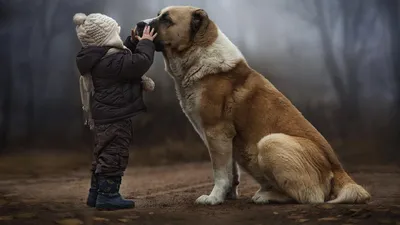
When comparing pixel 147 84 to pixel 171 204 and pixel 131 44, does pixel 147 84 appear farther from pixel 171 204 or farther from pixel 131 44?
pixel 171 204

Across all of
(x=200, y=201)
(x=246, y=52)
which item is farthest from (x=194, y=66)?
(x=246, y=52)

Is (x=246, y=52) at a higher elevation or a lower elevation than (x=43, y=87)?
higher

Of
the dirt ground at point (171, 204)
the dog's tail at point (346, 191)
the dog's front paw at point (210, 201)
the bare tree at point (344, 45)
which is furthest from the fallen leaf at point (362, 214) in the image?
the bare tree at point (344, 45)

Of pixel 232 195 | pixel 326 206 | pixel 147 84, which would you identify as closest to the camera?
pixel 326 206

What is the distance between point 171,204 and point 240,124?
0.86m

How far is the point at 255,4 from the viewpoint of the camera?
22.2 feet

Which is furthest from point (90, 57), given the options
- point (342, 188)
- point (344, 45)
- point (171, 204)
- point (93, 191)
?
point (344, 45)

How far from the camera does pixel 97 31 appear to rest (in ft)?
13.2

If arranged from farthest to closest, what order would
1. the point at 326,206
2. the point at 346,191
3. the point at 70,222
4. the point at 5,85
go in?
the point at 5,85, the point at 346,191, the point at 326,206, the point at 70,222

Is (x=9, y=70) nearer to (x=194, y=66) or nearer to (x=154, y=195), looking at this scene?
(x=154, y=195)

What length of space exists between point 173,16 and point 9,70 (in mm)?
2907

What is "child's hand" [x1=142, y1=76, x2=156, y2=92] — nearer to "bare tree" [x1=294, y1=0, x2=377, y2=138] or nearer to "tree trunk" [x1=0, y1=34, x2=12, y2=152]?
"tree trunk" [x1=0, y1=34, x2=12, y2=152]

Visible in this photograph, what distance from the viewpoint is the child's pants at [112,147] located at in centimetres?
393

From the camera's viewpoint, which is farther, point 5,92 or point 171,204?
point 5,92
